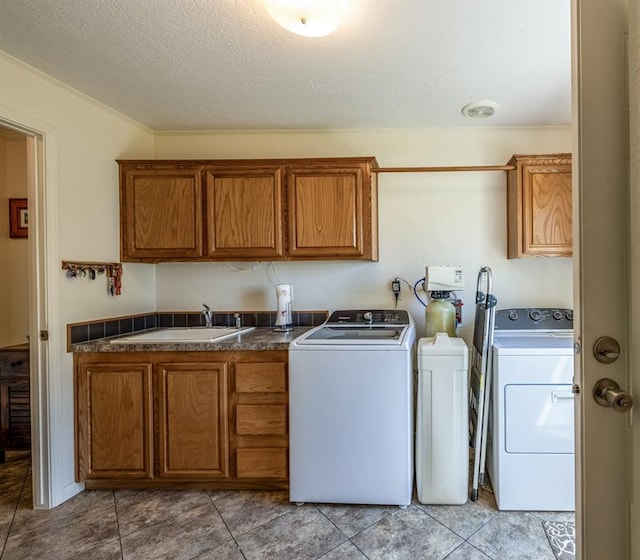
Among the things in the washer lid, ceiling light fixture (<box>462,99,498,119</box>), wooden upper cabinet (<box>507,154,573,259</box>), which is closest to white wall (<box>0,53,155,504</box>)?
the washer lid

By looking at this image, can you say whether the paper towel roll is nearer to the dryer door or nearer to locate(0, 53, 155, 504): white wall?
locate(0, 53, 155, 504): white wall

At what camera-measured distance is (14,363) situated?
2393mm

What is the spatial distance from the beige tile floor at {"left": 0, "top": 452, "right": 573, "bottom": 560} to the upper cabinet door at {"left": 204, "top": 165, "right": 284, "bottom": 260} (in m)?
1.46

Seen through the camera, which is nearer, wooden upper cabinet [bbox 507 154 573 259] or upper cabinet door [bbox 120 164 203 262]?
wooden upper cabinet [bbox 507 154 573 259]

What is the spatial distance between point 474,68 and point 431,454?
2.00 meters

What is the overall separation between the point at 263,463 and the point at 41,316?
4.66 ft

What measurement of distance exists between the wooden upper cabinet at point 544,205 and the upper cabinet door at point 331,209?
947 millimetres

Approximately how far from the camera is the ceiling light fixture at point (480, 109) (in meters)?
2.25

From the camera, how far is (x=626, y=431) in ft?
2.60

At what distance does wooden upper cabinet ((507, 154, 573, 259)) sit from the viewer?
7.51ft

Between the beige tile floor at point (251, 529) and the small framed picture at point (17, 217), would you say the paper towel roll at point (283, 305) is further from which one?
the small framed picture at point (17, 217)

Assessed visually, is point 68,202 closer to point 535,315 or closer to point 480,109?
point 480,109

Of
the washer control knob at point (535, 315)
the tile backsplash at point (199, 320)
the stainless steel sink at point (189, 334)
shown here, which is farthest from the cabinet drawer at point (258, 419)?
the washer control knob at point (535, 315)

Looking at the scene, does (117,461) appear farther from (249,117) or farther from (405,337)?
(249,117)
